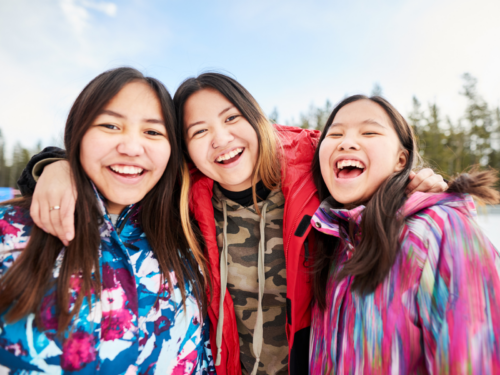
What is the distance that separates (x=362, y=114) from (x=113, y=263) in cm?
207

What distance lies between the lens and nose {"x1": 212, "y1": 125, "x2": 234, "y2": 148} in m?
2.07

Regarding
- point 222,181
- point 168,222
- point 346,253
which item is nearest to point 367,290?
point 346,253

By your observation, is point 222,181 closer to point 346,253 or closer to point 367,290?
point 346,253

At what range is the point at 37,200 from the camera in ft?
5.14

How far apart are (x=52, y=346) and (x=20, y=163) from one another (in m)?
69.2

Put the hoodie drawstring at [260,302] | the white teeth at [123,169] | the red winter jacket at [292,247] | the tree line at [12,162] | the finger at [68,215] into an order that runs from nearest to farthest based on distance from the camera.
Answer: the finger at [68,215], the white teeth at [123,169], the red winter jacket at [292,247], the hoodie drawstring at [260,302], the tree line at [12,162]

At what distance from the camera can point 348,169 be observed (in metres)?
2.20

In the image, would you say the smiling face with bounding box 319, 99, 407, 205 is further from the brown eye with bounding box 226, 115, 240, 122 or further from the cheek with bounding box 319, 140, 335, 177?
the brown eye with bounding box 226, 115, 240, 122

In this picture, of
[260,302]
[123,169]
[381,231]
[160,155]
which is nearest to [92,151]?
[123,169]

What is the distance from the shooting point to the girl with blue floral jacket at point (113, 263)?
1.39m

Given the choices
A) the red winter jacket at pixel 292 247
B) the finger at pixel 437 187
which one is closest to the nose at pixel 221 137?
the red winter jacket at pixel 292 247

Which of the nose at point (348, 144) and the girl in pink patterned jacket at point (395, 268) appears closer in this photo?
the girl in pink patterned jacket at point (395, 268)

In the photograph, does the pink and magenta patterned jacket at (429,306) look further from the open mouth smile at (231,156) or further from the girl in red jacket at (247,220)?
the open mouth smile at (231,156)

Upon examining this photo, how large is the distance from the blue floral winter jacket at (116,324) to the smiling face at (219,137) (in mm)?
720
